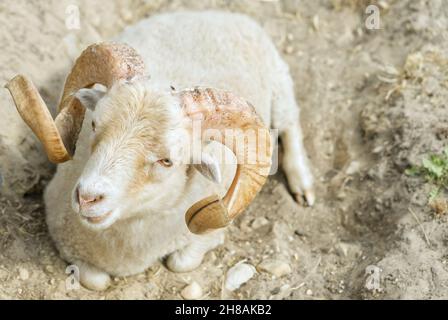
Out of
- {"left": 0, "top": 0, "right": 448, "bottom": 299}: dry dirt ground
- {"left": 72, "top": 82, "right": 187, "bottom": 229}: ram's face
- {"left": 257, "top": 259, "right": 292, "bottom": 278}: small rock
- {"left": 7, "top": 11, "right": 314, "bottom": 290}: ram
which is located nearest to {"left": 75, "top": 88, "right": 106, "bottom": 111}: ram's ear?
{"left": 7, "top": 11, "right": 314, "bottom": 290}: ram

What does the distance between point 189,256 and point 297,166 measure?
1.91 m

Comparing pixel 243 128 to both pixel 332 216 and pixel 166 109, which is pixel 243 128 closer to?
pixel 166 109

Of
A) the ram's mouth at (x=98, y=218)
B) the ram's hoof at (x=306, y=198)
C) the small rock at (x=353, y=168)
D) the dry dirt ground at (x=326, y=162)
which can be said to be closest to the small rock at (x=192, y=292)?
the dry dirt ground at (x=326, y=162)

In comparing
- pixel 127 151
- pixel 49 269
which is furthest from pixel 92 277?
pixel 127 151

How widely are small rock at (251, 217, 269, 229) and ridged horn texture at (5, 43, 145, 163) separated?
2252 mm

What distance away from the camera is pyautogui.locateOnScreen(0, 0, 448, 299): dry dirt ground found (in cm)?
643

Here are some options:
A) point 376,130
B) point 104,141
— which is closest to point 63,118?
point 104,141

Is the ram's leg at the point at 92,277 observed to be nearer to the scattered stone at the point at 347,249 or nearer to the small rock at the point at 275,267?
the small rock at the point at 275,267

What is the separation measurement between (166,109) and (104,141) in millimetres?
500

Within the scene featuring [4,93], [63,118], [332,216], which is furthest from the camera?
[332,216]

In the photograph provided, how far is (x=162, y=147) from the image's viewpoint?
529 cm

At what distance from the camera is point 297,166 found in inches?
317

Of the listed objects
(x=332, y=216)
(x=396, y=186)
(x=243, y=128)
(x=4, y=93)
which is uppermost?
(x=243, y=128)
